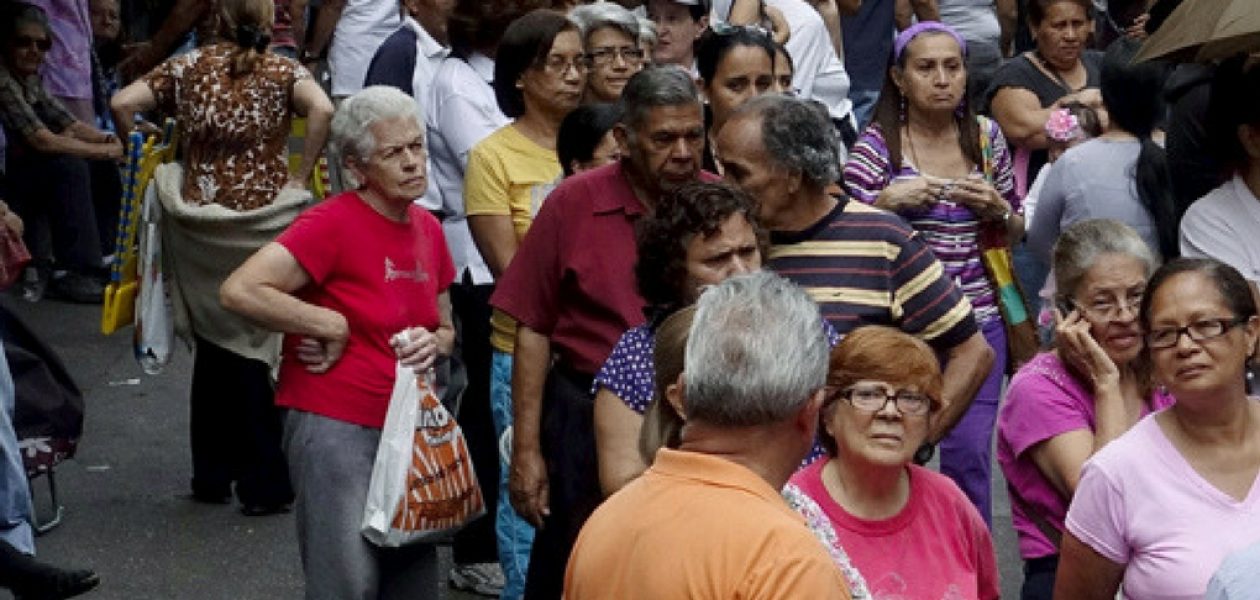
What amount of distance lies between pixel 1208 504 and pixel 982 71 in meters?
8.17

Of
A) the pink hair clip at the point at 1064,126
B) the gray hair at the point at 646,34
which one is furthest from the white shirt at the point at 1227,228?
the pink hair clip at the point at 1064,126

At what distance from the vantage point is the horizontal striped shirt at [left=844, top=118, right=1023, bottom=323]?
26.0 feet

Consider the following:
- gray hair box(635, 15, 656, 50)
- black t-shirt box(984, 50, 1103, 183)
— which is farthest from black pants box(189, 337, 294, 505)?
black t-shirt box(984, 50, 1103, 183)

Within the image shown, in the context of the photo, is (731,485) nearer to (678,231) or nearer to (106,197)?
(678,231)

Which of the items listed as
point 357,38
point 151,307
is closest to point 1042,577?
point 151,307

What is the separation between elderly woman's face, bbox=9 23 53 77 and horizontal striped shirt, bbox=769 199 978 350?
24.2 feet

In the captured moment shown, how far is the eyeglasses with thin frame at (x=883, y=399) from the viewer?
5523mm

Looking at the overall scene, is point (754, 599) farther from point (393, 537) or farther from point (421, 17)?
point (421, 17)

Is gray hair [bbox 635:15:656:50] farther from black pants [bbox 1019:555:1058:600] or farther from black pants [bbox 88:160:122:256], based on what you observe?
black pants [bbox 88:160:122:256]

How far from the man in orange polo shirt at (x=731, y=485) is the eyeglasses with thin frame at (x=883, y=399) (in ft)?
3.68

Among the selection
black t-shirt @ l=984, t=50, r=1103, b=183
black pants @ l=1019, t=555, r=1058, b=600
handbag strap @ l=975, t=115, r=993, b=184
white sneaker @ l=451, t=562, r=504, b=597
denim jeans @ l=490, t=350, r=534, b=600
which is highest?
handbag strap @ l=975, t=115, r=993, b=184

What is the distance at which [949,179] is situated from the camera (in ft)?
26.4

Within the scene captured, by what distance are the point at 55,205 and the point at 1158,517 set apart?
9.14 metres

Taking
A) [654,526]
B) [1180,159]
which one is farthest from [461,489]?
[654,526]
